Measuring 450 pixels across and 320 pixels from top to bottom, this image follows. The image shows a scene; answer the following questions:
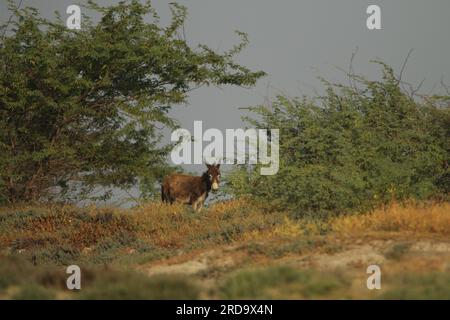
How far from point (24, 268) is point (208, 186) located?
10.6 m

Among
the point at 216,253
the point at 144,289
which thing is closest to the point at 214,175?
the point at 216,253

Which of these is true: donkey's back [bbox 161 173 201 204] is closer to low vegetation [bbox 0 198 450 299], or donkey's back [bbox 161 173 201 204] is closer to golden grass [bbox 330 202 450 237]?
low vegetation [bbox 0 198 450 299]

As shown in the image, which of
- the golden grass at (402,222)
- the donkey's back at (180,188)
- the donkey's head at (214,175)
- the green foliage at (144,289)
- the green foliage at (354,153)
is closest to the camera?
the green foliage at (144,289)

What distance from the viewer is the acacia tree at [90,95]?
89.2 ft

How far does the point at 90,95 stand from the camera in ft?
94.7

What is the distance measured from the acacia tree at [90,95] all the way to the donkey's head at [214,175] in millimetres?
4226

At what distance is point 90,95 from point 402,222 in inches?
641

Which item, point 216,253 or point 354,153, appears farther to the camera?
point 354,153

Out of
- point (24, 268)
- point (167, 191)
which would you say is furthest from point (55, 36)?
point (24, 268)

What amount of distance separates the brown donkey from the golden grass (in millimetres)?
8052

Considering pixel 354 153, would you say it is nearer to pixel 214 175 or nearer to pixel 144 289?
pixel 214 175

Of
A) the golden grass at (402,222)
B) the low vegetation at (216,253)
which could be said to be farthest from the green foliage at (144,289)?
the golden grass at (402,222)

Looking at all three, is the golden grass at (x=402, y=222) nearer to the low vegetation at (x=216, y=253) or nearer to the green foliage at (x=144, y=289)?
the low vegetation at (x=216, y=253)
